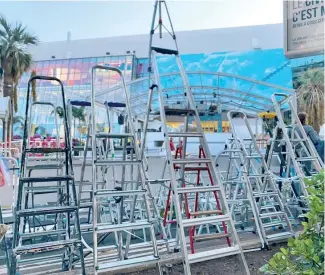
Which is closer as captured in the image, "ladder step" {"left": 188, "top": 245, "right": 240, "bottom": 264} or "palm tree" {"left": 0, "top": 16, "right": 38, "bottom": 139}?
"ladder step" {"left": 188, "top": 245, "right": 240, "bottom": 264}

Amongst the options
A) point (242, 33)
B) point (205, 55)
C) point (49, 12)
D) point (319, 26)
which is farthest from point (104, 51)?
point (319, 26)

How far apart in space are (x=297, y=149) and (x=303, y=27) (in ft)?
7.57

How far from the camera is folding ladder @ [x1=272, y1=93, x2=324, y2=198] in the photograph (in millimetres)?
3545

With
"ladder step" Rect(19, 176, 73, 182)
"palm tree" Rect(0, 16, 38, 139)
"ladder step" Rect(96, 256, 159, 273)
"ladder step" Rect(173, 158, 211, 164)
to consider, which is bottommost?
"ladder step" Rect(96, 256, 159, 273)

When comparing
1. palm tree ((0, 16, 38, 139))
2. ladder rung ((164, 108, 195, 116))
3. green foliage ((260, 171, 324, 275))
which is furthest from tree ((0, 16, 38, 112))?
green foliage ((260, 171, 324, 275))

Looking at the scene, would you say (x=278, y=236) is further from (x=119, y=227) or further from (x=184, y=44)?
(x=184, y=44)

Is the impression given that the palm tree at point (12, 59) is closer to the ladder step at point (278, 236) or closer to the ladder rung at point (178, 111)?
the ladder rung at point (178, 111)

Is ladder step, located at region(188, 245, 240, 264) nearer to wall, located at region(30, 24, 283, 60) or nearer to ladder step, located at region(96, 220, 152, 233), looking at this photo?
ladder step, located at region(96, 220, 152, 233)

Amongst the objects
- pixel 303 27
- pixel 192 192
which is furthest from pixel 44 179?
pixel 303 27

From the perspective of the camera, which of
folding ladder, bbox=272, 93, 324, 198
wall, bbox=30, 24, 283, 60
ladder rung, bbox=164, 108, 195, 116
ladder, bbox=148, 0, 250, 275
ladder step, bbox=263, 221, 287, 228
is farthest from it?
wall, bbox=30, 24, 283, 60

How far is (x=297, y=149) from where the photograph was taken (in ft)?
14.0

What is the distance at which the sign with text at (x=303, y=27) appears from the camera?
6.79ft

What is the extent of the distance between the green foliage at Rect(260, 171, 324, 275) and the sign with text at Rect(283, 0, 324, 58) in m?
0.93

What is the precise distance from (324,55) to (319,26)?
0.47 meters
